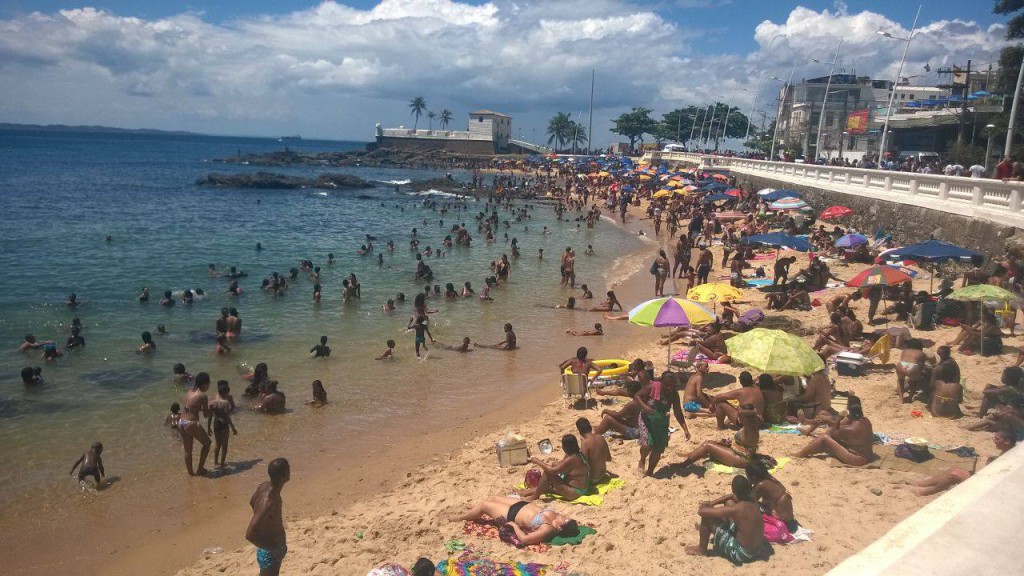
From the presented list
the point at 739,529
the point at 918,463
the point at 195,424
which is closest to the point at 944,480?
the point at 918,463

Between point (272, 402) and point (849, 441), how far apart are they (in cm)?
840

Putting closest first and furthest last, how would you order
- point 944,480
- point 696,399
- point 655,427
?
point 944,480 → point 655,427 → point 696,399

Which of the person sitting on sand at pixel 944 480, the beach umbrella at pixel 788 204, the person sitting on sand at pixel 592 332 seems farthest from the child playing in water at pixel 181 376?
the beach umbrella at pixel 788 204

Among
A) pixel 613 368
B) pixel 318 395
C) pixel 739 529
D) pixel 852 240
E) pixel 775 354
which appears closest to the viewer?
pixel 739 529

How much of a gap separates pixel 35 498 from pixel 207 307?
1032 centimetres

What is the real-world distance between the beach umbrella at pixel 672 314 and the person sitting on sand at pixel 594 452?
3310mm

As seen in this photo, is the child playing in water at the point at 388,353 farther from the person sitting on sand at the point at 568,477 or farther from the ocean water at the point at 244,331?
the person sitting on sand at the point at 568,477

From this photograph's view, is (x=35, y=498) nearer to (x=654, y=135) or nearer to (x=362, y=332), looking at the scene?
(x=362, y=332)

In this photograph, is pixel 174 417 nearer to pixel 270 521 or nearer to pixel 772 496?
pixel 270 521

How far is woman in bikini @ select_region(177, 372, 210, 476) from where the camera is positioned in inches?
330

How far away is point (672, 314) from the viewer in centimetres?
1023

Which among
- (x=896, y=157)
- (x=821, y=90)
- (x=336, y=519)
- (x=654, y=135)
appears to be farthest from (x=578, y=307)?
(x=654, y=135)

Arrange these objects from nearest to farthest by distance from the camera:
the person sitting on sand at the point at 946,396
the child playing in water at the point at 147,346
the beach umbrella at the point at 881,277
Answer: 1. the person sitting on sand at the point at 946,396
2. the beach umbrella at the point at 881,277
3. the child playing in water at the point at 147,346

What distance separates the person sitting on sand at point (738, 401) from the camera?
7.97 m
